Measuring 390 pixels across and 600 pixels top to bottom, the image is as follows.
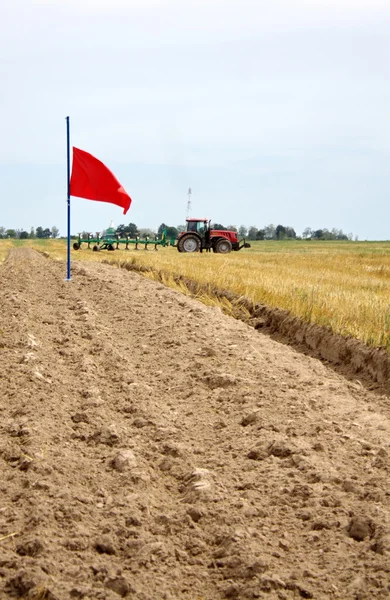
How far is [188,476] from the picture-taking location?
15.8 feet

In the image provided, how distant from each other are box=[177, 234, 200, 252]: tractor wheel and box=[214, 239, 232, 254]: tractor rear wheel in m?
0.94

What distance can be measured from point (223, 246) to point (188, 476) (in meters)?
32.1

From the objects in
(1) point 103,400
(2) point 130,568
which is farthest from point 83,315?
(2) point 130,568

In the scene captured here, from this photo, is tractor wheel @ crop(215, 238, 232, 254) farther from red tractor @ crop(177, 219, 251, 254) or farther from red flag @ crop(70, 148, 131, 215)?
red flag @ crop(70, 148, 131, 215)

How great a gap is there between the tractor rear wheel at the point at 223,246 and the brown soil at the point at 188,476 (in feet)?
90.8

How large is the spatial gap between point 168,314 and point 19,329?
256 cm

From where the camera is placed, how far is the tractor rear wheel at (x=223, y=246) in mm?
36469

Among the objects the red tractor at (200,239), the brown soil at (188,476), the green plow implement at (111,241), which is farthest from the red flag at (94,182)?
the green plow implement at (111,241)

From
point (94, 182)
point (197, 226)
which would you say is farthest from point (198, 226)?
point (94, 182)

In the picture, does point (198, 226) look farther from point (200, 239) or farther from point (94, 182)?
point (94, 182)

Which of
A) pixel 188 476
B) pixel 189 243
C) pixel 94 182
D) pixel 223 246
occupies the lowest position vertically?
pixel 188 476

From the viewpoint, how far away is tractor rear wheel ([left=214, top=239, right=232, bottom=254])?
36469mm

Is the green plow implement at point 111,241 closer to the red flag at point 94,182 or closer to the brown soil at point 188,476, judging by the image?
the red flag at point 94,182

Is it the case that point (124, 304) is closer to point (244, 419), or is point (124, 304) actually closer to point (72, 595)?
point (244, 419)
